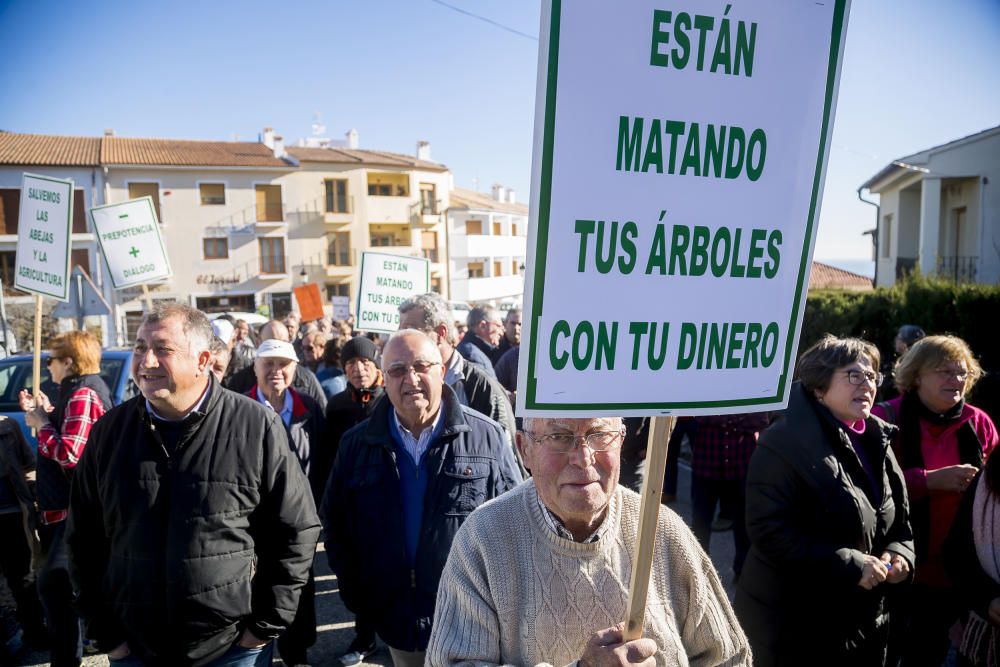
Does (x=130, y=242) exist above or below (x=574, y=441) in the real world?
above

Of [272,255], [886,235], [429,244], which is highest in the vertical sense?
[886,235]

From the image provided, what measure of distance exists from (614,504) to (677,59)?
1.10 m

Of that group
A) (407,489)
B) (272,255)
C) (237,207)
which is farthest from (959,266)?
(237,207)

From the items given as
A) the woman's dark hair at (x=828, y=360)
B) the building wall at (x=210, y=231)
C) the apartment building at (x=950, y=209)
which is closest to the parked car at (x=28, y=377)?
the woman's dark hair at (x=828, y=360)

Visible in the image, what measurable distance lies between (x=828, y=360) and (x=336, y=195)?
40.3m

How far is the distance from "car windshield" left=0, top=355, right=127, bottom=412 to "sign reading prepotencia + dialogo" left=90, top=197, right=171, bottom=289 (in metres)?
0.93

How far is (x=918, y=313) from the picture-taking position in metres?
8.95

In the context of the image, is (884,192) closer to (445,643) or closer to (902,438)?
(902,438)

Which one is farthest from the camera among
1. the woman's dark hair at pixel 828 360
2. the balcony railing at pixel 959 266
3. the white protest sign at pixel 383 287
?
the balcony railing at pixel 959 266

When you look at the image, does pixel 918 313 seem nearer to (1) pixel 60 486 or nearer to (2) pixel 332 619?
(2) pixel 332 619

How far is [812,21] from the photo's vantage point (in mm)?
1413

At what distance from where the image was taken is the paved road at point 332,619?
396 cm

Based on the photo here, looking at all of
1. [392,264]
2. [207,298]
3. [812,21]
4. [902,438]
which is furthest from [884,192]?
[207,298]

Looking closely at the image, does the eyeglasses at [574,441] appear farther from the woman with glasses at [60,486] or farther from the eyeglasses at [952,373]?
the woman with glasses at [60,486]
